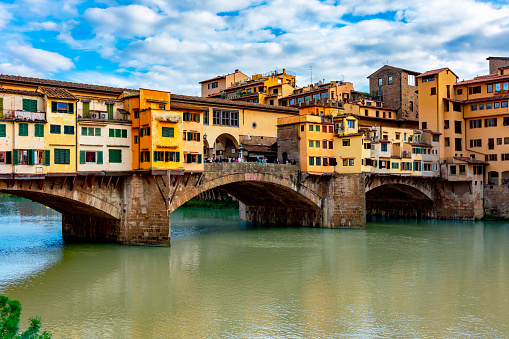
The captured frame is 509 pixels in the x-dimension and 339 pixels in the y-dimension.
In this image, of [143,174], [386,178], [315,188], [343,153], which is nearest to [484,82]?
[386,178]

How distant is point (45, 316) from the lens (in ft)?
57.8

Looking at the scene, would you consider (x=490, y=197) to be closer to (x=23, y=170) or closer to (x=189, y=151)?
(x=189, y=151)

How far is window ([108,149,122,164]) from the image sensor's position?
2981 cm

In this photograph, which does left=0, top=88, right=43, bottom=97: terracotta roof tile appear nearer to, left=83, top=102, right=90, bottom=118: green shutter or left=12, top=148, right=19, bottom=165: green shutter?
left=83, top=102, right=90, bottom=118: green shutter

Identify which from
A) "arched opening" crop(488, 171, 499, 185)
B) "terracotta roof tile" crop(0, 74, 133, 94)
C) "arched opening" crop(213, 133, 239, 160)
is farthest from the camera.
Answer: "arched opening" crop(488, 171, 499, 185)

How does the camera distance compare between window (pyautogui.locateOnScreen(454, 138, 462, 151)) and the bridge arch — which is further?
window (pyautogui.locateOnScreen(454, 138, 462, 151))

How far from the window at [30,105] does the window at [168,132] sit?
702cm

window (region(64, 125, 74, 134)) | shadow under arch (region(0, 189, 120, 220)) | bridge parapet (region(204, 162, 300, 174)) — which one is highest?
window (region(64, 125, 74, 134))

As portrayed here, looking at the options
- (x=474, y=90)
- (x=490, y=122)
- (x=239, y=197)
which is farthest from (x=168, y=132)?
(x=474, y=90)

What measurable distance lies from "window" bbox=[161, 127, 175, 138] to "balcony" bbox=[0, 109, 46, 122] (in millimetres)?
6556

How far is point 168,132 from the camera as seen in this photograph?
30453 mm

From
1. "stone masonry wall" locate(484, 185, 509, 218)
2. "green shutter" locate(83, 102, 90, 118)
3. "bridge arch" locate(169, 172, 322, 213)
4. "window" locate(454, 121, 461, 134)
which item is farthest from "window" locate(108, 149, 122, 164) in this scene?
"stone masonry wall" locate(484, 185, 509, 218)

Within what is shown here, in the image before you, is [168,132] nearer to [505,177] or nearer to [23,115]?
[23,115]

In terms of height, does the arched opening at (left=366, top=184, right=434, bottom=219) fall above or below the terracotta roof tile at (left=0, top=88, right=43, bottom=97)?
below
